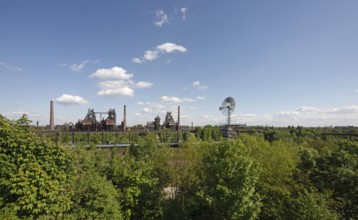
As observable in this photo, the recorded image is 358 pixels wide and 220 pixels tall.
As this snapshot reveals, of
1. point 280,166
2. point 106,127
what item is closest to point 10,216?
point 280,166

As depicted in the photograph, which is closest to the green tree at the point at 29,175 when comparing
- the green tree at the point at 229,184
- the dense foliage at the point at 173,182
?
the dense foliage at the point at 173,182

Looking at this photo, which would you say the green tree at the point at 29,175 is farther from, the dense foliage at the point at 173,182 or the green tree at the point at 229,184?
the green tree at the point at 229,184

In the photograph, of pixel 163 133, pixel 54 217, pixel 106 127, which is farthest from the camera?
pixel 106 127

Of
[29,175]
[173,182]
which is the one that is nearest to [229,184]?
[173,182]

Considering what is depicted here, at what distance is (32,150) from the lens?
8195 millimetres

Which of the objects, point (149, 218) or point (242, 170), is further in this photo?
point (149, 218)

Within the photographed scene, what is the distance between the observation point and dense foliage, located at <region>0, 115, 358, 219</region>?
309 inches

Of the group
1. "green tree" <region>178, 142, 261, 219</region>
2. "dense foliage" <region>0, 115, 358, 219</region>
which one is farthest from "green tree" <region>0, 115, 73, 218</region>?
"green tree" <region>178, 142, 261, 219</region>

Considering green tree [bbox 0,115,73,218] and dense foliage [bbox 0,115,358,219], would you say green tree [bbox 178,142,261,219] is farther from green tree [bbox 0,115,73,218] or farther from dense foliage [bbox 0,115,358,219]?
green tree [bbox 0,115,73,218]

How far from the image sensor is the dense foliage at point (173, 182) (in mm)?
7840

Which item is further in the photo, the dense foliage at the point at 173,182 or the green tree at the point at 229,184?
the green tree at the point at 229,184

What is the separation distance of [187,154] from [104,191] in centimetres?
608

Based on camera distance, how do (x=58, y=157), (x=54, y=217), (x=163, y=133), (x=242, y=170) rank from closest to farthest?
(x=54, y=217) < (x=58, y=157) < (x=242, y=170) < (x=163, y=133)

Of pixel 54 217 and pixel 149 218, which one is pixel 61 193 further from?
pixel 149 218
